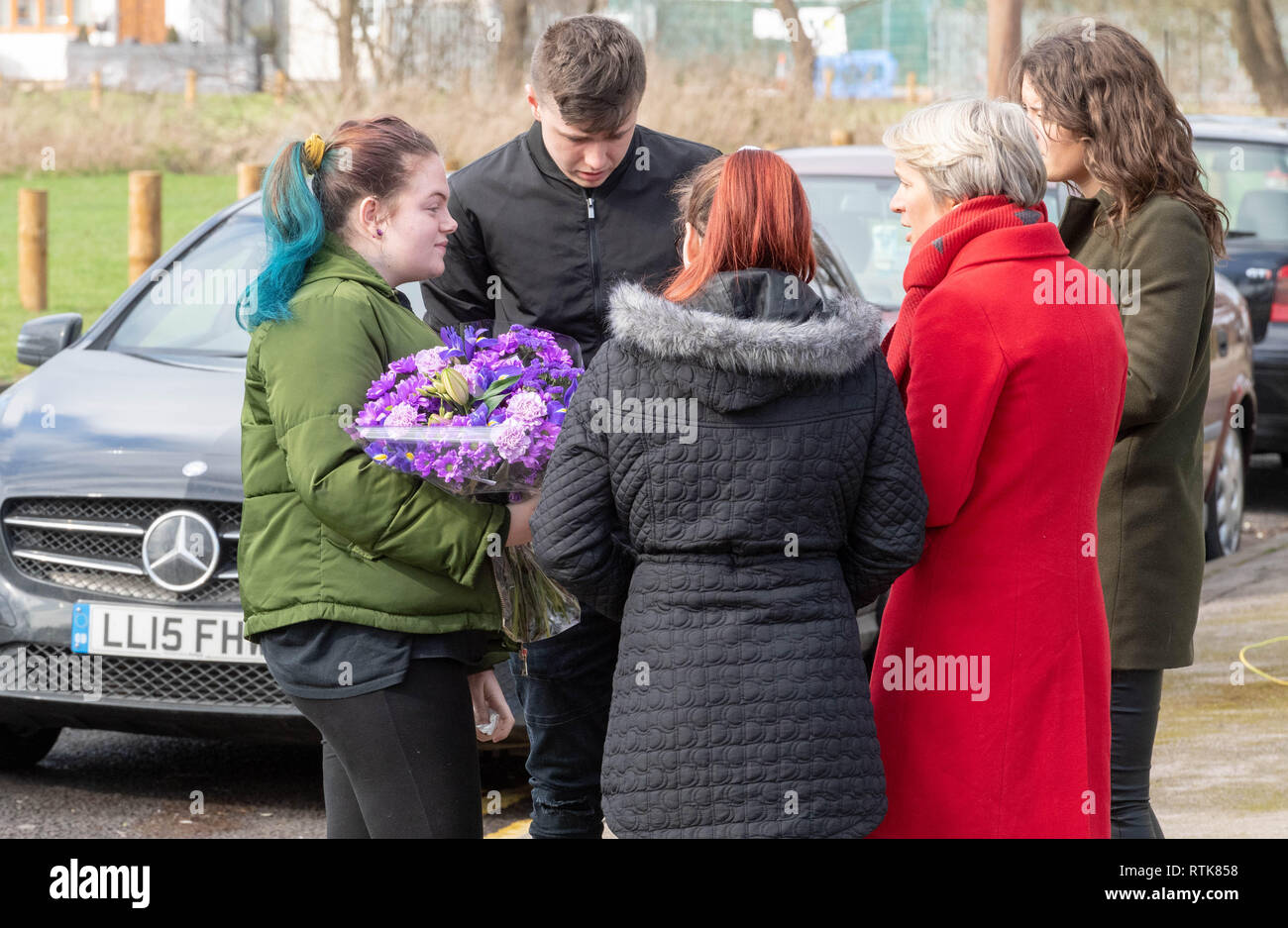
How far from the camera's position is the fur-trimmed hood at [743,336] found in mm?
2578

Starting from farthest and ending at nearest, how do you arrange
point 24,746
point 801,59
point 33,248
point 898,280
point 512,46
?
point 801,59 < point 512,46 < point 33,248 < point 898,280 < point 24,746

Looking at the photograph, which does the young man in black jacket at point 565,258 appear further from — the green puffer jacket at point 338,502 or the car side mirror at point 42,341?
the car side mirror at point 42,341

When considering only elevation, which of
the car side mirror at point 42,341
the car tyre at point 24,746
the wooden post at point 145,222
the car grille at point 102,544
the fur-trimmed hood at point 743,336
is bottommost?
the car tyre at point 24,746

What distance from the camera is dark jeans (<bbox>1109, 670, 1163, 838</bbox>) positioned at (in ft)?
11.2

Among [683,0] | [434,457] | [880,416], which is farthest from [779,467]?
[683,0]

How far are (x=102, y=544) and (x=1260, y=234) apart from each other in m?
7.49

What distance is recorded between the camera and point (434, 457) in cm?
273

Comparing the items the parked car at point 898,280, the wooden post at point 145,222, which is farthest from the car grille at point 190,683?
the wooden post at point 145,222

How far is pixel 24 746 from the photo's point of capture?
5219 mm

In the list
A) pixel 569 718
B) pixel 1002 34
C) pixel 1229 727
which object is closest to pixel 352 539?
pixel 569 718

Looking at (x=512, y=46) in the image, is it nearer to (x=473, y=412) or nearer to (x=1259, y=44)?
(x=1259, y=44)

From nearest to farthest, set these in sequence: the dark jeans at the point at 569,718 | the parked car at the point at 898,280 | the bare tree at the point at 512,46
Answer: the dark jeans at the point at 569,718, the parked car at the point at 898,280, the bare tree at the point at 512,46

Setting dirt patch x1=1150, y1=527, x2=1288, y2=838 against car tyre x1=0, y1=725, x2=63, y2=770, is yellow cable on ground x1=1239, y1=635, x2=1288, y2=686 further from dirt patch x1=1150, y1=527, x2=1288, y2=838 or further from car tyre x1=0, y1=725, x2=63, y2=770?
car tyre x1=0, y1=725, x2=63, y2=770

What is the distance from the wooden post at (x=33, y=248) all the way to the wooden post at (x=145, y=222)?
3.03 ft
